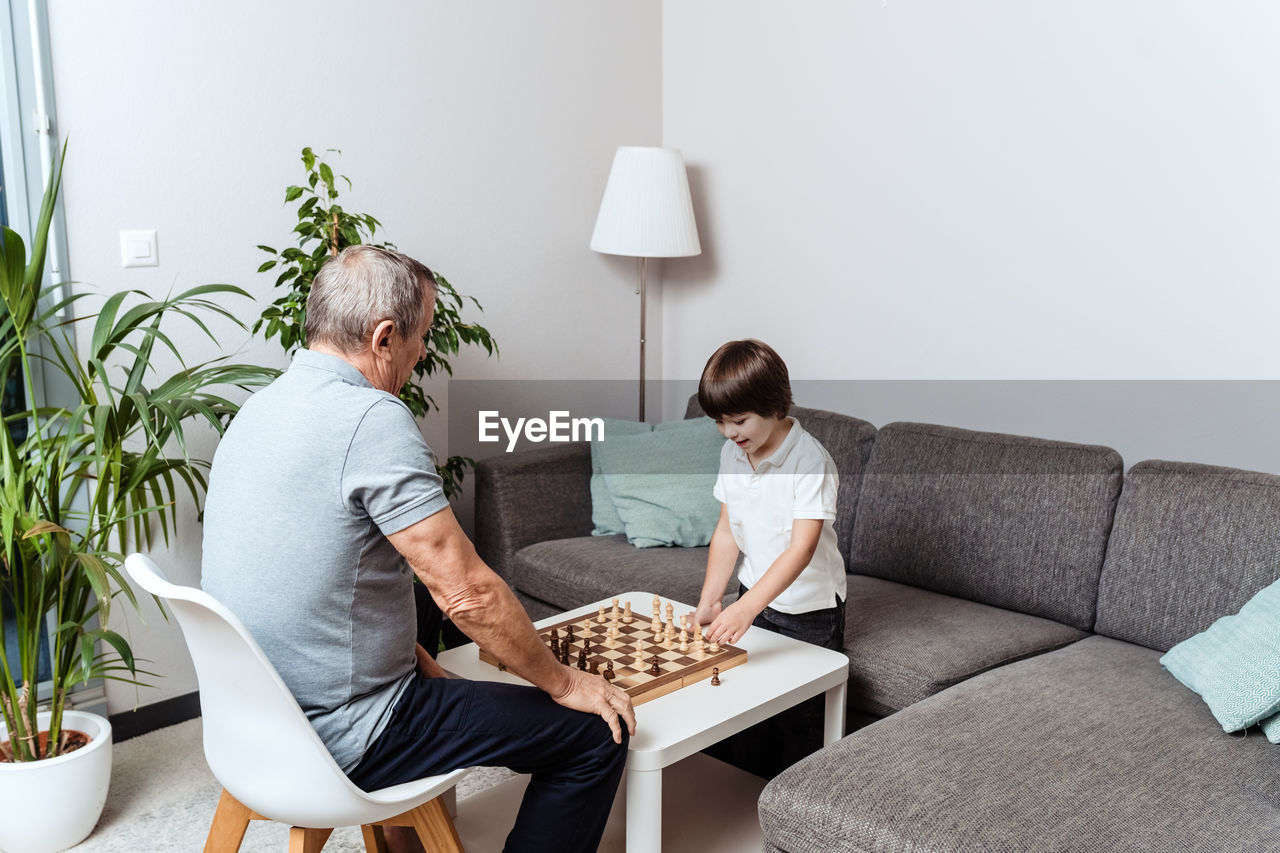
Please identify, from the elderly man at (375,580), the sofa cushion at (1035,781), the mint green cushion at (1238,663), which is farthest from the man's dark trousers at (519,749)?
the mint green cushion at (1238,663)

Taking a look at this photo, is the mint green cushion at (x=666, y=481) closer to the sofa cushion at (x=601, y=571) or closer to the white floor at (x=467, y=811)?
the sofa cushion at (x=601, y=571)

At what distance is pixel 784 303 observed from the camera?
3.50m

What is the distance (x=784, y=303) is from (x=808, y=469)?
141 centimetres

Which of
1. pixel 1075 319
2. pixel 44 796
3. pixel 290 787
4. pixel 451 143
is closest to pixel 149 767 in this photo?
pixel 44 796

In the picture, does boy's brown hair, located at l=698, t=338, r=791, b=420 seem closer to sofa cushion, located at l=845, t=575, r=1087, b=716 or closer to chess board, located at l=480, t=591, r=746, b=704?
chess board, located at l=480, t=591, r=746, b=704

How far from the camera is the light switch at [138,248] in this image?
261 cm

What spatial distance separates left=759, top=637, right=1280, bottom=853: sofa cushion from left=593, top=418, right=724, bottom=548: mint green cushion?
1108 mm

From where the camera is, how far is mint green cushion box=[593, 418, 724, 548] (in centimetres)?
304

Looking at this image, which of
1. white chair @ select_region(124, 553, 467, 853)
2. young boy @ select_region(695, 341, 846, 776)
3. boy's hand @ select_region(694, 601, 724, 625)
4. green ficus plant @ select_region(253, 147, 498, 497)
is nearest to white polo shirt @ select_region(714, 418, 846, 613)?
young boy @ select_region(695, 341, 846, 776)

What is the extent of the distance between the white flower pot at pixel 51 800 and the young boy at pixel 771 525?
1.29m

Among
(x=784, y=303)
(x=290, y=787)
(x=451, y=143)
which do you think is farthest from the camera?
(x=784, y=303)

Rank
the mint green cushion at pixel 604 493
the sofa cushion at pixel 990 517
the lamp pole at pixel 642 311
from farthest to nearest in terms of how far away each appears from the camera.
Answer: the lamp pole at pixel 642 311, the mint green cushion at pixel 604 493, the sofa cushion at pixel 990 517

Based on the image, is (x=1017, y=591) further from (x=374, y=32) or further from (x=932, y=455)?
(x=374, y=32)

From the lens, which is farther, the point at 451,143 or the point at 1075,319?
the point at 451,143
